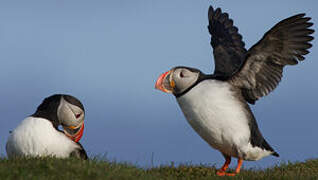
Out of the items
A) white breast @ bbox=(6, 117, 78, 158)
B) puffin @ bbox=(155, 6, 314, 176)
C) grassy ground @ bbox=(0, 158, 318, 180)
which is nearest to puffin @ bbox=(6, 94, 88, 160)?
white breast @ bbox=(6, 117, 78, 158)

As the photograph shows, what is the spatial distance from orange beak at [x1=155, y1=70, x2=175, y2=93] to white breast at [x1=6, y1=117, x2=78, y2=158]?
1.84 metres

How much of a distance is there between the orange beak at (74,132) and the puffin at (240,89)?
1.60 m

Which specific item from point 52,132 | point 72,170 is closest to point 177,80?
point 52,132

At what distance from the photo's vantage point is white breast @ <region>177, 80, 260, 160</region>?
7.61 m

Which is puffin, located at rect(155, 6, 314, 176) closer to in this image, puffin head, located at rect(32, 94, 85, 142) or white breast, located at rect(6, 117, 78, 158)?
puffin head, located at rect(32, 94, 85, 142)

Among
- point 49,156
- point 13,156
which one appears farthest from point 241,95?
point 13,156

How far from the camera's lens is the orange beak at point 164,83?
25.9 ft

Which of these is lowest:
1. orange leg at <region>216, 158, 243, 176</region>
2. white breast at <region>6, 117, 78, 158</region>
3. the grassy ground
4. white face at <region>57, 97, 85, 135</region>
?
orange leg at <region>216, 158, 243, 176</region>

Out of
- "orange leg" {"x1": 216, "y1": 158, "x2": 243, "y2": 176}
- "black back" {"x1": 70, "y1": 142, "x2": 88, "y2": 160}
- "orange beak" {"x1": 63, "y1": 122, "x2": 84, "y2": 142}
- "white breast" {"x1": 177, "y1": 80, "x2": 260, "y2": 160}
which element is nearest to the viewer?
"white breast" {"x1": 177, "y1": 80, "x2": 260, "y2": 160}

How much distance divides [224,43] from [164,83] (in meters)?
2.66

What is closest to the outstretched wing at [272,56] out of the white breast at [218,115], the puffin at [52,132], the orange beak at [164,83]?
the white breast at [218,115]

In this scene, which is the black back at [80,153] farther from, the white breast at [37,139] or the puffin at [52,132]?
the white breast at [37,139]

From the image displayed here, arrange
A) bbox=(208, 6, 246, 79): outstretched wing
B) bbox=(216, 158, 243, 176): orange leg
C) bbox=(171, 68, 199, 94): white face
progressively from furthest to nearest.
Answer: bbox=(208, 6, 246, 79): outstretched wing → bbox=(216, 158, 243, 176): orange leg → bbox=(171, 68, 199, 94): white face

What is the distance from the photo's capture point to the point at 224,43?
1002cm
